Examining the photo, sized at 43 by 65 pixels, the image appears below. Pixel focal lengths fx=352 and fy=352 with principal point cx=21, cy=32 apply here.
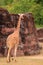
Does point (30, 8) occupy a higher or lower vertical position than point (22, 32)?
lower

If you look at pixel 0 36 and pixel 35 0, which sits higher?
pixel 0 36

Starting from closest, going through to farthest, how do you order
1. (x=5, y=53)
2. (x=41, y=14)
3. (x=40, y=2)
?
(x=5, y=53)
(x=41, y=14)
(x=40, y=2)

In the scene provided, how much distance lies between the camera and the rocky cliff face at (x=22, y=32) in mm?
11969

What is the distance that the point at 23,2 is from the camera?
2572cm

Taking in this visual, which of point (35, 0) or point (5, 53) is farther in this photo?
point (35, 0)

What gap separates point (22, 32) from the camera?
41.3 ft

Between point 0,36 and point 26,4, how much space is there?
1409 cm

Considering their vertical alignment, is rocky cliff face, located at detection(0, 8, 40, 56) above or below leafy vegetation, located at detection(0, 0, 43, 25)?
above

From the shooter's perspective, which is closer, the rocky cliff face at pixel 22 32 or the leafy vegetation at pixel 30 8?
the rocky cliff face at pixel 22 32

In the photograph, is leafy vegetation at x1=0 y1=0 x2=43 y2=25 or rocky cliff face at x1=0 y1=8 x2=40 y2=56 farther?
leafy vegetation at x1=0 y1=0 x2=43 y2=25

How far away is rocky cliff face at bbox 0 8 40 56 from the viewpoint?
39.3 ft

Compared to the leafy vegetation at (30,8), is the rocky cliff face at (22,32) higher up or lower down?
higher up

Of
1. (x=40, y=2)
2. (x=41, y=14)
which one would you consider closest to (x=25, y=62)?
(x=41, y=14)

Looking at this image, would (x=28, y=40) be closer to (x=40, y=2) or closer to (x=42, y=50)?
(x=42, y=50)
